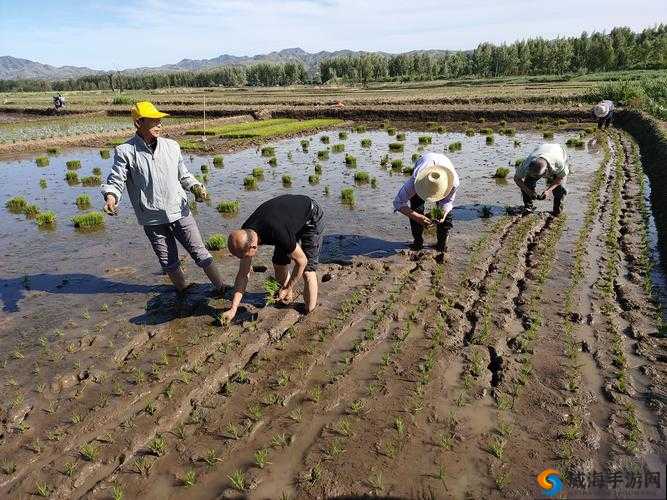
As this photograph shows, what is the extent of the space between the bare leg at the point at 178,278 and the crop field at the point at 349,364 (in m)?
0.14

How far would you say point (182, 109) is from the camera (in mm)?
31109

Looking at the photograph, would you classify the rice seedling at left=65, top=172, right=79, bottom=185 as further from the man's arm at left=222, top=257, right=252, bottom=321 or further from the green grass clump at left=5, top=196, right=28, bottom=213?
the man's arm at left=222, top=257, right=252, bottom=321

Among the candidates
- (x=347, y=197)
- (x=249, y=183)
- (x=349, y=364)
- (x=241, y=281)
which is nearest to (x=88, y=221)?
(x=249, y=183)

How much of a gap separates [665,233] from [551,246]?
6.20 feet

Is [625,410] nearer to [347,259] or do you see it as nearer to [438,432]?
[438,432]

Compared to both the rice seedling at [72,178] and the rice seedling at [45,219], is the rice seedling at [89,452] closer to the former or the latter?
the rice seedling at [45,219]

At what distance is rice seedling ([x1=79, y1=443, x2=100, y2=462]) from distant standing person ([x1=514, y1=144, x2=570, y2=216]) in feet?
23.7


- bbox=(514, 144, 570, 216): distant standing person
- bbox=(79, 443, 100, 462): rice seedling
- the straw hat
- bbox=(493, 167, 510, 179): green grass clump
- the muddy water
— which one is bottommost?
bbox=(79, 443, 100, 462): rice seedling

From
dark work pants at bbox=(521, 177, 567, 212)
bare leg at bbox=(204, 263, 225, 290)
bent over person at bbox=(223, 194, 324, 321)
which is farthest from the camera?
dark work pants at bbox=(521, 177, 567, 212)

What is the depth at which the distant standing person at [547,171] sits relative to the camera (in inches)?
287

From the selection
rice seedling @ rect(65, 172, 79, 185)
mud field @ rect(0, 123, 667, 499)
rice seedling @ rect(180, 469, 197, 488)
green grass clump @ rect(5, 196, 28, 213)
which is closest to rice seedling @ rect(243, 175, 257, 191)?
mud field @ rect(0, 123, 667, 499)

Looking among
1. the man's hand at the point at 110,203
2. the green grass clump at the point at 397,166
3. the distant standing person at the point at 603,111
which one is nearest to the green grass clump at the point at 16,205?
the man's hand at the point at 110,203

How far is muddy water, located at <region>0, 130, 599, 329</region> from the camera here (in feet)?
18.7

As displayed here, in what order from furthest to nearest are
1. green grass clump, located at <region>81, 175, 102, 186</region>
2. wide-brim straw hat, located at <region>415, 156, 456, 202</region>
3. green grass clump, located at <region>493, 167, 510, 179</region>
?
green grass clump, located at <region>81, 175, 102, 186</region>
green grass clump, located at <region>493, 167, 510, 179</region>
wide-brim straw hat, located at <region>415, 156, 456, 202</region>
